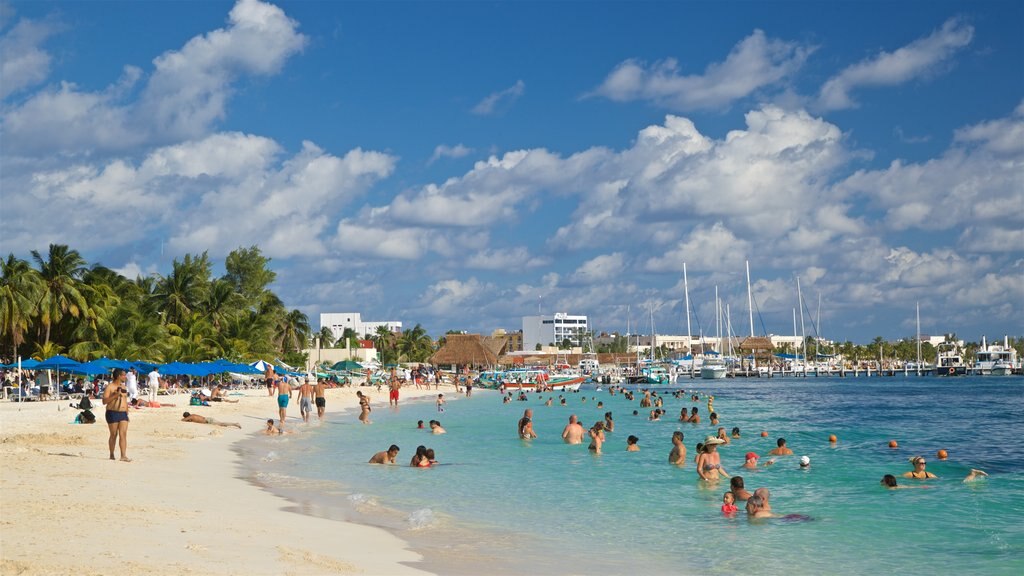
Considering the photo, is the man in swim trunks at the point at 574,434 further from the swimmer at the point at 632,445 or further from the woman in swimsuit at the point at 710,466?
the woman in swimsuit at the point at 710,466

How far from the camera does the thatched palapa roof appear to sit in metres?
97.9

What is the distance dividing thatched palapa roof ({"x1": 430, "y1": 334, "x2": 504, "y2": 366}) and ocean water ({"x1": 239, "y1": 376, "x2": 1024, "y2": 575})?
221 feet

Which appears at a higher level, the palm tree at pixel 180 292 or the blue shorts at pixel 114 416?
the palm tree at pixel 180 292

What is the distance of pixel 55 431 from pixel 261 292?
5370cm

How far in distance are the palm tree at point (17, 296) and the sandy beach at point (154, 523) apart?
27.3 m

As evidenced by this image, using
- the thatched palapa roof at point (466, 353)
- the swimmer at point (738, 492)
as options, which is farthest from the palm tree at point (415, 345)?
the swimmer at point (738, 492)

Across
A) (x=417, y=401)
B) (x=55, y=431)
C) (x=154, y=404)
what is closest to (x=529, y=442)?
(x=55, y=431)

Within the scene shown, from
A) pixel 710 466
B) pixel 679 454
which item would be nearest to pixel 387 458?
pixel 679 454

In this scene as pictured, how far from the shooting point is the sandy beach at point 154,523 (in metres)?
8.11

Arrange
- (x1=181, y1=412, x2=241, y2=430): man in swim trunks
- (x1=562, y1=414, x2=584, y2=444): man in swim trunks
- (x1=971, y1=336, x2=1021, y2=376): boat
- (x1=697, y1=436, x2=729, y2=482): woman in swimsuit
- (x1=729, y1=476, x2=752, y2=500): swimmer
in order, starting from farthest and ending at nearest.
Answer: (x1=971, y1=336, x2=1021, y2=376): boat
(x1=181, y1=412, x2=241, y2=430): man in swim trunks
(x1=562, y1=414, x2=584, y2=444): man in swim trunks
(x1=697, y1=436, x2=729, y2=482): woman in swimsuit
(x1=729, y1=476, x2=752, y2=500): swimmer

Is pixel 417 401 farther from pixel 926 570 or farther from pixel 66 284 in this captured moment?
pixel 926 570

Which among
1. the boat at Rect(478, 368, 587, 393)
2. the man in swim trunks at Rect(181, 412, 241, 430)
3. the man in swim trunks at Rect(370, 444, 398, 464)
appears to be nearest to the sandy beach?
the man in swim trunks at Rect(370, 444, 398, 464)

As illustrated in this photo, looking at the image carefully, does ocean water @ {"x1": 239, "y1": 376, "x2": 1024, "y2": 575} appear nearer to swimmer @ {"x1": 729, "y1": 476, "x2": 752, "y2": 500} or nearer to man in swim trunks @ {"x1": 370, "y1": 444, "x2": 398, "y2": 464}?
man in swim trunks @ {"x1": 370, "y1": 444, "x2": 398, "y2": 464}

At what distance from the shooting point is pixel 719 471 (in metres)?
17.8
